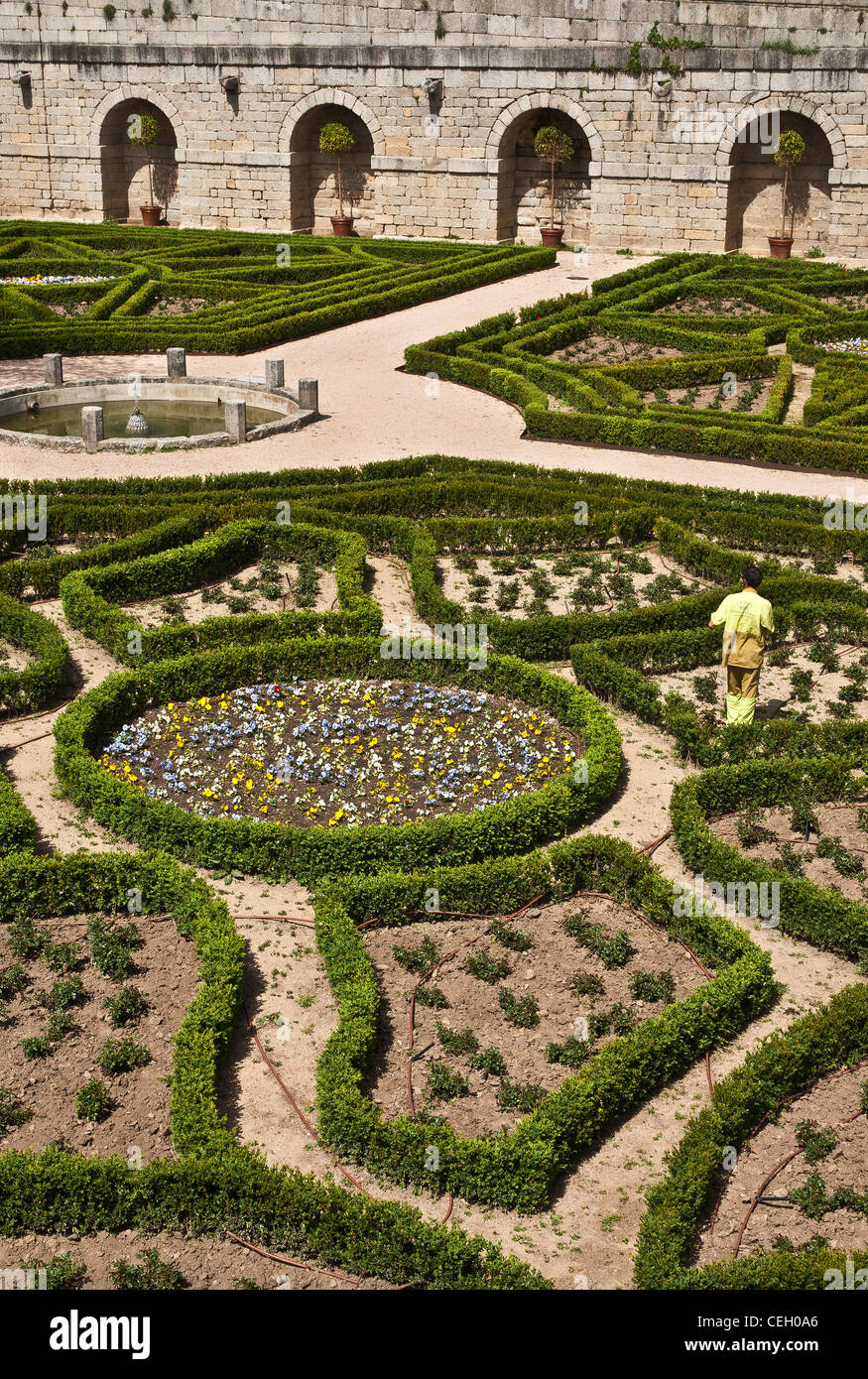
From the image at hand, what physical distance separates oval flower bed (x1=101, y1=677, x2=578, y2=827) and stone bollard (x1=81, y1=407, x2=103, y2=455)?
731cm

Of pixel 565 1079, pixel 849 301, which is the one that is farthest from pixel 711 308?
pixel 565 1079

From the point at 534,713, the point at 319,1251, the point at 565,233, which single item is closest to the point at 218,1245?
the point at 319,1251

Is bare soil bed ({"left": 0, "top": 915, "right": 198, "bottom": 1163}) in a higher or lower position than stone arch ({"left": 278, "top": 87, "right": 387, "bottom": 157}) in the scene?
lower

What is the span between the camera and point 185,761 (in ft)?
37.0

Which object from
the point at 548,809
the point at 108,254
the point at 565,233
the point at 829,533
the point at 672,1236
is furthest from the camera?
the point at 565,233

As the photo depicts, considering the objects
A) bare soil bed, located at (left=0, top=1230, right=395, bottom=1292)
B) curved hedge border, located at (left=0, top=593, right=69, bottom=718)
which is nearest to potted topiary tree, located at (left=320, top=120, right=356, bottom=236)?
curved hedge border, located at (left=0, top=593, right=69, bottom=718)

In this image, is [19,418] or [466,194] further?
[466,194]

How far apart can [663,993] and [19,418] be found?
48.6 feet

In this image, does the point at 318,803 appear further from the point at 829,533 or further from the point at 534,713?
the point at 829,533

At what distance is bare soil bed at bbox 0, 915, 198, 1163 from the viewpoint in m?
7.84

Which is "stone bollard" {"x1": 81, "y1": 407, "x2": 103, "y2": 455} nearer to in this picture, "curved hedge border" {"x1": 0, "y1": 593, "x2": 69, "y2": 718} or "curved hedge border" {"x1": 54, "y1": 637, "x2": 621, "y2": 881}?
"curved hedge border" {"x1": 0, "y1": 593, "x2": 69, "y2": 718}

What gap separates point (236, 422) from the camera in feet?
62.8

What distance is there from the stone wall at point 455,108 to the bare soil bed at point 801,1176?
2527cm

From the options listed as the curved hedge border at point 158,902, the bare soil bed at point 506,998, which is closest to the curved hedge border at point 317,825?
the curved hedge border at point 158,902
